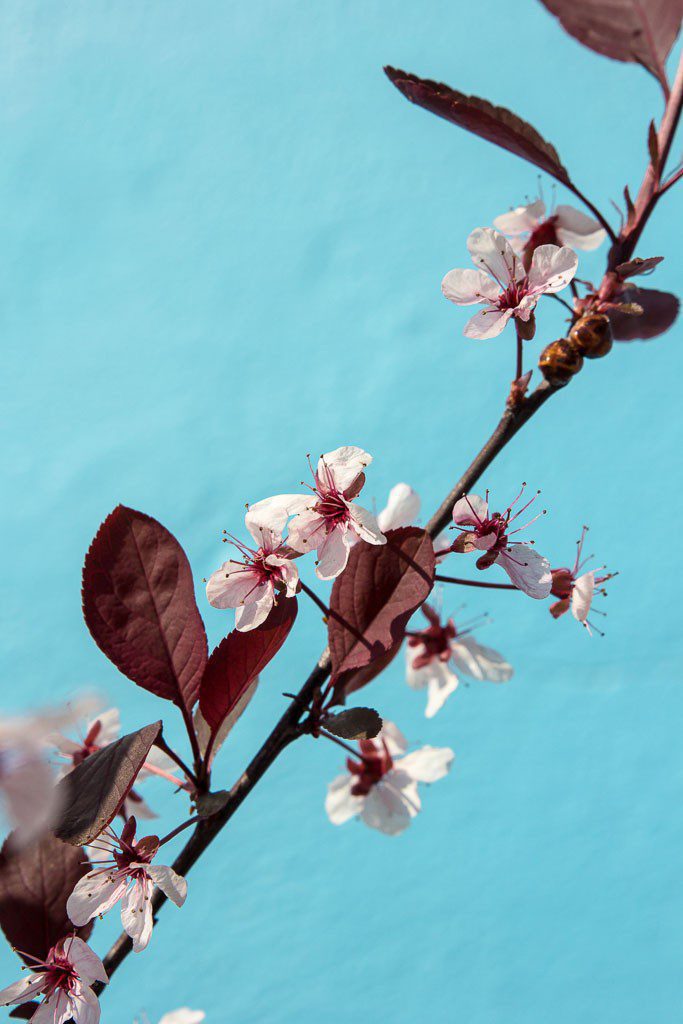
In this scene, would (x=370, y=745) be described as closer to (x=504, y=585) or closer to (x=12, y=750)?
(x=504, y=585)

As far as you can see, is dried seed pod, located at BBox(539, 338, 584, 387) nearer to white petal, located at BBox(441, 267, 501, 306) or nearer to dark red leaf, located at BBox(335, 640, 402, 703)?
white petal, located at BBox(441, 267, 501, 306)

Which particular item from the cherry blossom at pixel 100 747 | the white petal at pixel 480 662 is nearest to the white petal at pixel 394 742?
the white petal at pixel 480 662

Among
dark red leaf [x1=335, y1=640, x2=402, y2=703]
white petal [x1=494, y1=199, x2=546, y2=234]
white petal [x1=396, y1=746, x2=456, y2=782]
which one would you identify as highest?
white petal [x1=494, y1=199, x2=546, y2=234]

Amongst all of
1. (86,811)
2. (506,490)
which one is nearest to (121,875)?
(86,811)

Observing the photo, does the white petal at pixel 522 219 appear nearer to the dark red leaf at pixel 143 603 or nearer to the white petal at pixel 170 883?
the dark red leaf at pixel 143 603

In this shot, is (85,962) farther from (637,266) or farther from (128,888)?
(637,266)

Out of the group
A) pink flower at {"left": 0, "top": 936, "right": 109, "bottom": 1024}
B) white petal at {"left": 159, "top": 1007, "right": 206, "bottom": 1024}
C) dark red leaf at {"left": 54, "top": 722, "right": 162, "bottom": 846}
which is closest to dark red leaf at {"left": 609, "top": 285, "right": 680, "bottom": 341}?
dark red leaf at {"left": 54, "top": 722, "right": 162, "bottom": 846}

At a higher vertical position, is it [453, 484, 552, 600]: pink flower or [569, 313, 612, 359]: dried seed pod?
[569, 313, 612, 359]: dried seed pod

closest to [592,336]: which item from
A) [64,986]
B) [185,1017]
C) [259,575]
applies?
[259,575]
